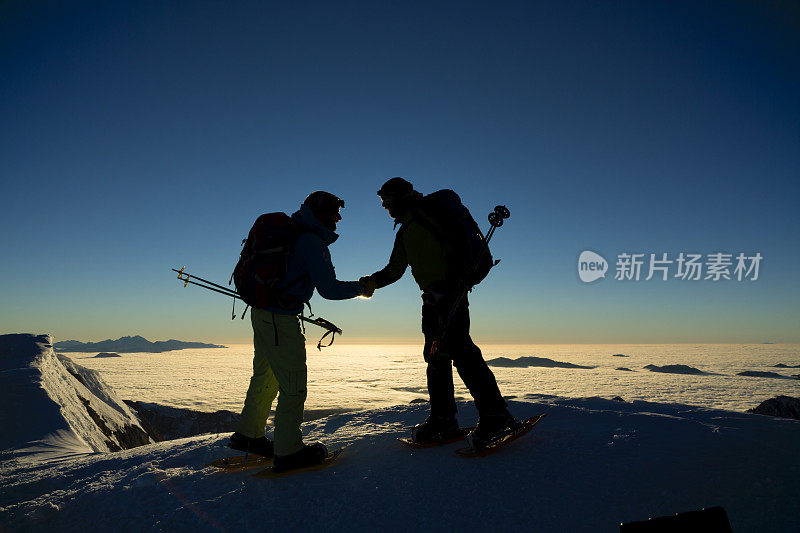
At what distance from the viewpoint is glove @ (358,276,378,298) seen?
11.6 feet

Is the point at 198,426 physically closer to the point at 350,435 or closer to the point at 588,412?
the point at 350,435

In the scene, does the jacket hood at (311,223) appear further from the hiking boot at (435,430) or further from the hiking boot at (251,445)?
the hiking boot at (251,445)

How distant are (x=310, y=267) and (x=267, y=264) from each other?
1.10 ft

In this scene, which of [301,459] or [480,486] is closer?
[480,486]

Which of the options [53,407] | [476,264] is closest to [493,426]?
[476,264]

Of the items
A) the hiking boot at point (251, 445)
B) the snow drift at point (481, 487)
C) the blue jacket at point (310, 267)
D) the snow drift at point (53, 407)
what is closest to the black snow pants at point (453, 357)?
the snow drift at point (481, 487)

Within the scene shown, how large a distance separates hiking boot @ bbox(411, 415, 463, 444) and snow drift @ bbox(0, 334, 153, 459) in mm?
4355

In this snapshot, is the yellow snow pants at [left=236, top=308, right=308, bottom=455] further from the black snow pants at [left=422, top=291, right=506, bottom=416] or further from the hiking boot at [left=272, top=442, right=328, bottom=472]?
the black snow pants at [left=422, top=291, right=506, bottom=416]

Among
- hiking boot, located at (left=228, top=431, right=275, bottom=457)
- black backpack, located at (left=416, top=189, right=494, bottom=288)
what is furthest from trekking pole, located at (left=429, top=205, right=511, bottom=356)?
hiking boot, located at (left=228, top=431, right=275, bottom=457)

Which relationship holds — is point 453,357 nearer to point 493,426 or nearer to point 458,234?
point 493,426

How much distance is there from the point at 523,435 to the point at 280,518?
204 cm

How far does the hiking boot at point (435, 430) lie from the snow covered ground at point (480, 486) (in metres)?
0.19

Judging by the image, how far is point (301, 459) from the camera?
3018 millimetres

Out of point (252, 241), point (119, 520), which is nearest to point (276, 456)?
point (119, 520)
